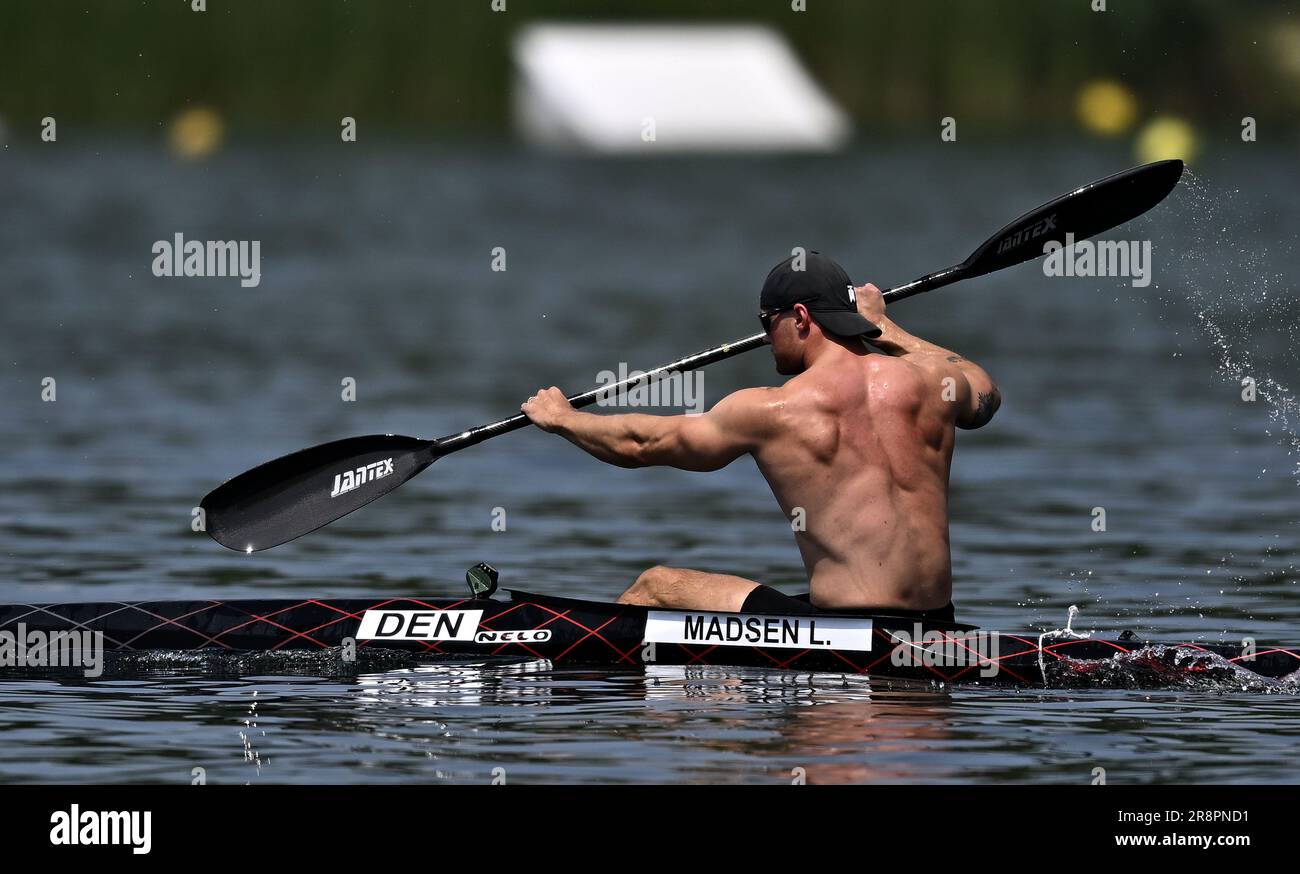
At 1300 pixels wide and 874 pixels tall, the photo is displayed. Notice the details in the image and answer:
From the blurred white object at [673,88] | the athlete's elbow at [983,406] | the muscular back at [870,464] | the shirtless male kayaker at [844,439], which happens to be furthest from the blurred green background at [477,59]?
the muscular back at [870,464]

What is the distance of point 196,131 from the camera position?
12219 centimetres

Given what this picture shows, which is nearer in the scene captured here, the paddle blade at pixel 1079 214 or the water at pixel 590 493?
the water at pixel 590 493

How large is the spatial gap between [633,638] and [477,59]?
106 meters

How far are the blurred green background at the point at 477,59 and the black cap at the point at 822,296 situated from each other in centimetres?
10440

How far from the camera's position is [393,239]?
198ft

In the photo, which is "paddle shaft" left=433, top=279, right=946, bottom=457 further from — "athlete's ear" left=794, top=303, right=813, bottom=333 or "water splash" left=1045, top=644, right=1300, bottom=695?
"water splash" left=1045, top=644, right=1300, bottom=695

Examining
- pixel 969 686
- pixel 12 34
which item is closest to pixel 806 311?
pixel 969 686

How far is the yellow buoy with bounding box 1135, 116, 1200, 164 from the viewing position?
92562mm

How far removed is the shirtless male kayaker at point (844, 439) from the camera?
12.2 meters

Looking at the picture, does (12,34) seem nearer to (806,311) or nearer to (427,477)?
(427,477)

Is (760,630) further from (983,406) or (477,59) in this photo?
(477,59)

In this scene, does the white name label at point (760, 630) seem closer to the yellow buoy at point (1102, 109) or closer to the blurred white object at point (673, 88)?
the blurred white object at point (673, 88)

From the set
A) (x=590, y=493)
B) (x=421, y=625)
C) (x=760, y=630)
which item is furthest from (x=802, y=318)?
(x=590, y=493)
